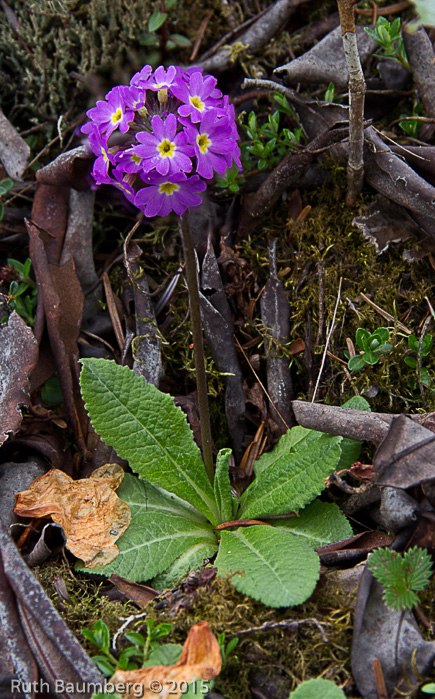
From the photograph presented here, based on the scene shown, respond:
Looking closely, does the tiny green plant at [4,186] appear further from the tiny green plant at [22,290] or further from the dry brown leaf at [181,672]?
the dry brown leaf at [181,672]

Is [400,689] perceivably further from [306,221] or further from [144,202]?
[306,221]

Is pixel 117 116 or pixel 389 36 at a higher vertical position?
pixel 117 116

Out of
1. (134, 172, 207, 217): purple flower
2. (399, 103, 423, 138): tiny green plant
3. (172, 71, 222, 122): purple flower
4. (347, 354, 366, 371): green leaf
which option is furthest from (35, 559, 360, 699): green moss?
(399, 103, 423, 138): tiny green plant

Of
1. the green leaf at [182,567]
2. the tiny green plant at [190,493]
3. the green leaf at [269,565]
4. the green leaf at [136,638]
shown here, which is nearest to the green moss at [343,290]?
the tiny green plant at [190,493]

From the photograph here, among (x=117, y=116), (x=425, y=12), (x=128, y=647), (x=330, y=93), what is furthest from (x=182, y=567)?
(x=330, y=93)

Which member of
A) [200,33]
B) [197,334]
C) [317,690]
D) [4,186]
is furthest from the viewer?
[200,33]

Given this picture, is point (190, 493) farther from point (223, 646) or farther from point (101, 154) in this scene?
point (101, 154)
